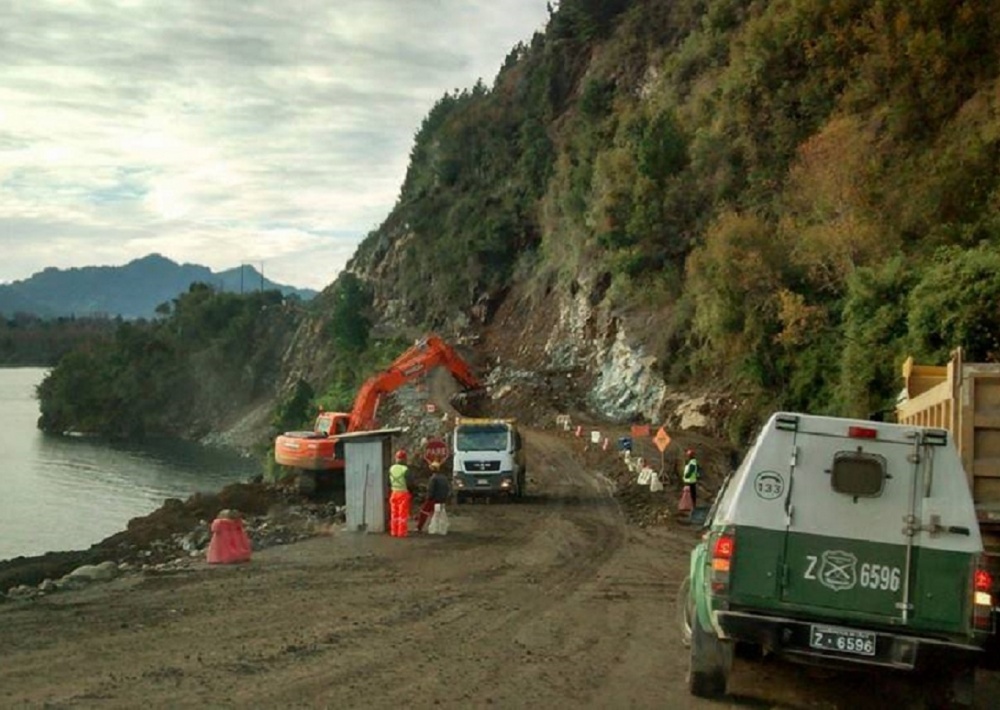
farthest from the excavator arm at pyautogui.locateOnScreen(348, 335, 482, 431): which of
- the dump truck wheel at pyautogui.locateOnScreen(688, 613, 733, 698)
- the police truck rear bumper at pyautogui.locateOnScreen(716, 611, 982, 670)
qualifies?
the police truck rear bumper at pyautogui.locateOnScreen(716, 611, 982, 670)

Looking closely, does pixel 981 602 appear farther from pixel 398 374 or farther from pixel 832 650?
pixel 398 374

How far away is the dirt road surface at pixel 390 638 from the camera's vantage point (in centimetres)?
1005

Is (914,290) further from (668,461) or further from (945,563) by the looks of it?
(945,563)

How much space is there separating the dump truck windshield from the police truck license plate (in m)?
21.8

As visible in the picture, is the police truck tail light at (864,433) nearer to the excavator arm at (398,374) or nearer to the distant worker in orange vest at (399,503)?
the distant worker in orange vest at (399,503)

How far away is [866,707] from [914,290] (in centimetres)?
1780

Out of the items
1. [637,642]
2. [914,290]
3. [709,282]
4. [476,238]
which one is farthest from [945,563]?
[476,238]

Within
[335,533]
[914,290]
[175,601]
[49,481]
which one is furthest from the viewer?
[49,481]

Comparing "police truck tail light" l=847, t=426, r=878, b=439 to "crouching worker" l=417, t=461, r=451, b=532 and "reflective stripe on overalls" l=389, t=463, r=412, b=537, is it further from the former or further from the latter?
"crouching worker" l=417, t=461, r=451, b=532

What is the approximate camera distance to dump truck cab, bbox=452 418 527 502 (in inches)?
1192

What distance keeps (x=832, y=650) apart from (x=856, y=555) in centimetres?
72

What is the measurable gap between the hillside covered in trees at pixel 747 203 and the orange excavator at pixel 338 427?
970cm

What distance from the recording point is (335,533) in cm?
2416

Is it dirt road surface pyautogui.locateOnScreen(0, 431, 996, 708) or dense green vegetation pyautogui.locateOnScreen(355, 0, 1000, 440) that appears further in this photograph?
dense green vegetation pyautogui.locateOnScreen(355, 0, 1000, 440)
